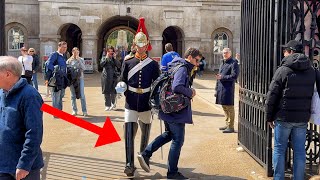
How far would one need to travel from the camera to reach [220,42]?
29.7 metres

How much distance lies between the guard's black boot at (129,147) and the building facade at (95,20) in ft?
69.9

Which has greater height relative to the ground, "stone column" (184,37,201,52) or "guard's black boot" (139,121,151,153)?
"stone column" (184,37,201,52)

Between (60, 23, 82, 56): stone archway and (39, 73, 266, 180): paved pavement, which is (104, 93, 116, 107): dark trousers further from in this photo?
(60, 23, 82, 56): stone archway

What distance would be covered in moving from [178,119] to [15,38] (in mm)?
24640

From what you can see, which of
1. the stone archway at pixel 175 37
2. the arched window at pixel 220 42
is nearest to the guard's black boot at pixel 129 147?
the stone archway at pixel 175 37

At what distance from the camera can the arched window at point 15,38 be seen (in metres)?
27.6

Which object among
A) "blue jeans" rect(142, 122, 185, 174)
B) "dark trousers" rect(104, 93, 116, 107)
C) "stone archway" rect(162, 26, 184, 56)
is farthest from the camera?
"stone archway" rect(162, 26, 184, 56)

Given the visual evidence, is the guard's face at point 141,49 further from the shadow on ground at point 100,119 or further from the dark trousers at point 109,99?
the dark trousers at point 109,99

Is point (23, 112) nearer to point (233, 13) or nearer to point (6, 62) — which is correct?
point (6, 62)

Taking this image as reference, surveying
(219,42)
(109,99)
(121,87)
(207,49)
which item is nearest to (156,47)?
(207,49)

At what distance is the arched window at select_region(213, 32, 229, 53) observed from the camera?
1163 inches

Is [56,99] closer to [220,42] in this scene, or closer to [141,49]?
[141,49]

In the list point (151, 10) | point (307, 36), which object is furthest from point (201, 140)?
point (151, 10)

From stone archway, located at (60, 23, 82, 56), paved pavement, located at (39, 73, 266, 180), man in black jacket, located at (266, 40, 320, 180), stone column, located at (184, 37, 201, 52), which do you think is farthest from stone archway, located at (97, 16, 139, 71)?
man in black jacket, located at (266, 40, 320, 180)
